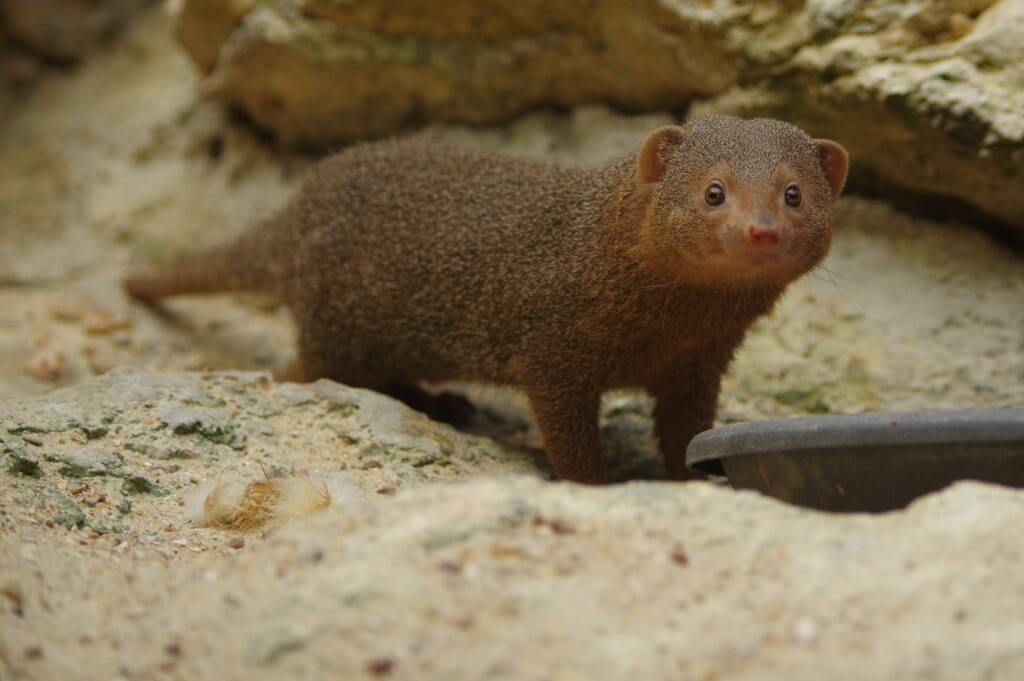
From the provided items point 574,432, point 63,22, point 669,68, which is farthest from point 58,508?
point 63,22

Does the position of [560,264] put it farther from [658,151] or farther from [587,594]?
[587,594]

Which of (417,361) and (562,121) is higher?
(562,121)

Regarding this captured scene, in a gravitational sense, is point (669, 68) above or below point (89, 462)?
above

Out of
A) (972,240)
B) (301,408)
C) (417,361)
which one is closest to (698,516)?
(301,408)

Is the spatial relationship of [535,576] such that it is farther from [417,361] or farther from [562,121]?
[562,121]

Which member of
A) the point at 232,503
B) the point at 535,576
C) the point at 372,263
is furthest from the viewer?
the point at 372,263

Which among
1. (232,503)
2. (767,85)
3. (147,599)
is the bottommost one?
(232,503)

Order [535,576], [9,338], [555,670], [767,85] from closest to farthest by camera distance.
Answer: [555,670] < [535,576] < [767,85] < [9,338]

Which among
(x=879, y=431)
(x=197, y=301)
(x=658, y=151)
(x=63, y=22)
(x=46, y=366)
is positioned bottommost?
(x=197, y=301)
